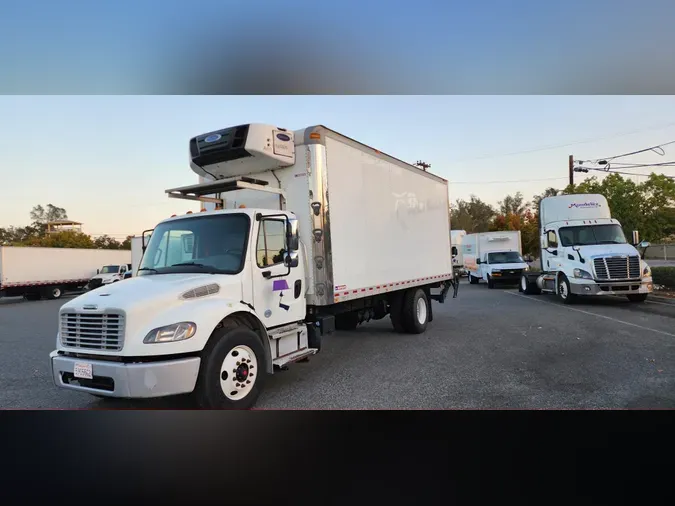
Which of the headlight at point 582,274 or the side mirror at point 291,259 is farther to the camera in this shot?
the headlight at point 582,274

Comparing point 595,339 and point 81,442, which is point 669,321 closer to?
point 595,339

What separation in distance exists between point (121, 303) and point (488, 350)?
5.75 meters

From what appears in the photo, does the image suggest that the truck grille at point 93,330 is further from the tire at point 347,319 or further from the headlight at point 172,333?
the tire at point 347,319

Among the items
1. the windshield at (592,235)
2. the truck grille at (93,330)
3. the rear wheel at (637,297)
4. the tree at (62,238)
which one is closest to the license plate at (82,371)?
the truck grille at (93,330)

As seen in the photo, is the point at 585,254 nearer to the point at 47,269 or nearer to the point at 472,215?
the point at 47,269

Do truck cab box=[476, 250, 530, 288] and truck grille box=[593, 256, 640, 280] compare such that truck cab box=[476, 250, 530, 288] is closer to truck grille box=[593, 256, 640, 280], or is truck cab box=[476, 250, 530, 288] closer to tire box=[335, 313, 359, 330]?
truck grille box=[593, 256, 640, 280]

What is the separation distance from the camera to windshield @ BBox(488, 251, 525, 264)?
20797 mm

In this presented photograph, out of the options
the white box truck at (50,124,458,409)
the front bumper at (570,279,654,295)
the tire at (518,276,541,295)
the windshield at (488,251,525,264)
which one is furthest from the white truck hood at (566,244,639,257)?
the windshield at (488,251,525,264)

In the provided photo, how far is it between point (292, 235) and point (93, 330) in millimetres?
2354

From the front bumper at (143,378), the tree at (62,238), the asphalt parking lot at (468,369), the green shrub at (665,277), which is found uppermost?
the tree at (62,238)

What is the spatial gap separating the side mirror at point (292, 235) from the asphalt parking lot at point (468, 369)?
1.82 metres

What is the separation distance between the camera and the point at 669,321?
361 inches

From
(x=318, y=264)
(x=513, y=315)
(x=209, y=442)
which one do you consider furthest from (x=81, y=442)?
(x=513, y=315)

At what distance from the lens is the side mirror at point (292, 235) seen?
17.1ft
